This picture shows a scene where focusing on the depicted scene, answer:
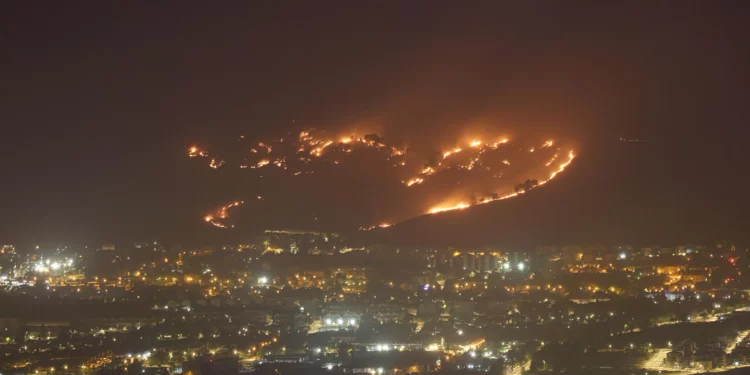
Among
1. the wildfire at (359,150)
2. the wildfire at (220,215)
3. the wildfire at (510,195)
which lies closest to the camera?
the wildfire at (510,195)

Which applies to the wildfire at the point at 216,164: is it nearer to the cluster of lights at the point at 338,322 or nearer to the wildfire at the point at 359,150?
the wildfire at the point at 359,150

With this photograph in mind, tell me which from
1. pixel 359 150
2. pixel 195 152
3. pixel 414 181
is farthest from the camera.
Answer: pixel 195 152

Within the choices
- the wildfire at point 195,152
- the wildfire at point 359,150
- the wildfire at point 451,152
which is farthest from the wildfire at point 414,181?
the wildfire at point 195,152

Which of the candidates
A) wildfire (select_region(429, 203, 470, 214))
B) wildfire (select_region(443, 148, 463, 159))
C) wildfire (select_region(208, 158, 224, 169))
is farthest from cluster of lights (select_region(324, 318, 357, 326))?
wildfire (select_region(208, 158, 224, 169))

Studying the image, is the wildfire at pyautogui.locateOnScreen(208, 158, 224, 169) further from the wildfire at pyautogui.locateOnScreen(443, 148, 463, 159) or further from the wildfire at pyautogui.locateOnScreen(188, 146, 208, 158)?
the wildfire at pyautogui.locateOnScreen(443, 148, 463, 159)

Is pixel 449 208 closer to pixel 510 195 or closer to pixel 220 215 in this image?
pixel 510 195

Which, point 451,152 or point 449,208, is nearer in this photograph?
point 449,208

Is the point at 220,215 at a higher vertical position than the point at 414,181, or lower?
lower

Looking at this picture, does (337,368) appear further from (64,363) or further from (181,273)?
(181,273)

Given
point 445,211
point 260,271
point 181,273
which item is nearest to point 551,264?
point 445,211

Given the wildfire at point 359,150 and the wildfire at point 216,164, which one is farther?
the wildfire at point 216,164

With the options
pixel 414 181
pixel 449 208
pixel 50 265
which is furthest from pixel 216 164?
pixel 449 208

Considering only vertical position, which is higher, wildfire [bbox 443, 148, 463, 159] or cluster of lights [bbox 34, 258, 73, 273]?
wildfire [bbox 443, 148, 463, 159]
